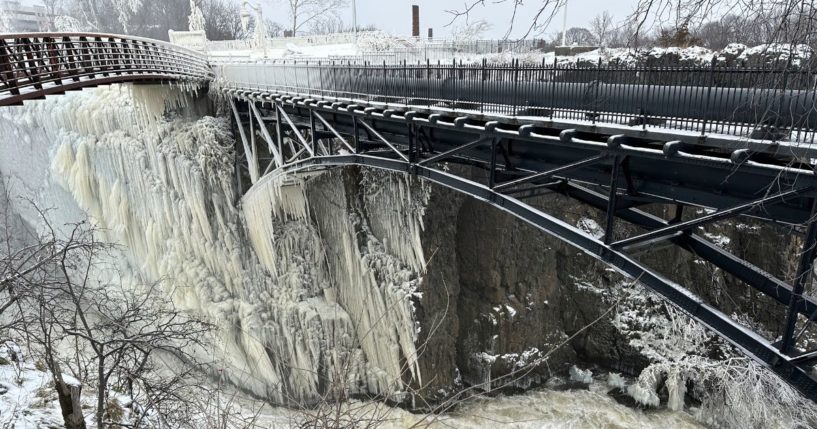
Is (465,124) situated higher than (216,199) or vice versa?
(465,124)

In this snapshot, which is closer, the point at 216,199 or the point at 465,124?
the point at 465,124

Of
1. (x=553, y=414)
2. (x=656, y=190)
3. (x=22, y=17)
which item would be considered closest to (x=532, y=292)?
(x=553, y=414)

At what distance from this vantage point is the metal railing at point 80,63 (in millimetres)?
5570

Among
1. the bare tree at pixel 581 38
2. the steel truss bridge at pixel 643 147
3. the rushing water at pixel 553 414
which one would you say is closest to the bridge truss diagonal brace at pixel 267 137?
the steel truss bridge at pixel 643 147

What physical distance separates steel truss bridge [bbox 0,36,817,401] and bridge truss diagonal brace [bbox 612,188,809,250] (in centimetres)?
2

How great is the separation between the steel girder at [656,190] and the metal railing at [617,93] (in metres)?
0.31

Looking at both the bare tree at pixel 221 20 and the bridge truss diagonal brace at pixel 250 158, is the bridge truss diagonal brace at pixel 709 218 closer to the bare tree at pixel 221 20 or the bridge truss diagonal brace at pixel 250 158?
the bridge truss diagonal brace at pixel 250 158

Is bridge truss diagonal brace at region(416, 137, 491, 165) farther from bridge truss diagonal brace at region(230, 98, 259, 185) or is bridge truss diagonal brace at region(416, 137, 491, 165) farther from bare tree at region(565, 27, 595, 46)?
bare tree at region(565, 27, 595, 46)

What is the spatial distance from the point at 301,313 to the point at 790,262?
1252 cm

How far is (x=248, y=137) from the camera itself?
11.9 m

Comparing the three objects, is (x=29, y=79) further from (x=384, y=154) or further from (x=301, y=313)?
(x=301, y=313)

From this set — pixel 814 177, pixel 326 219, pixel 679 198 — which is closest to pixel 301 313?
pixel 326 219

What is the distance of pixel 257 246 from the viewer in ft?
36.8

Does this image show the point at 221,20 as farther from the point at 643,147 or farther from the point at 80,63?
the point at 643,147
